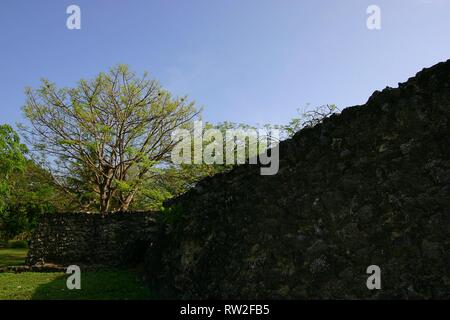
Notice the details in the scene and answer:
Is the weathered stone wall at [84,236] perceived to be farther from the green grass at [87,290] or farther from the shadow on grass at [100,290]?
the shadow on grass at [100,290]

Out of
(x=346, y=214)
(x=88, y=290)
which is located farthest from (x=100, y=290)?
(x=346, y=214)

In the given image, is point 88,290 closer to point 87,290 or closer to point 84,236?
point 87,290

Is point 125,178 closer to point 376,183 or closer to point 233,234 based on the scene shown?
point 233,234

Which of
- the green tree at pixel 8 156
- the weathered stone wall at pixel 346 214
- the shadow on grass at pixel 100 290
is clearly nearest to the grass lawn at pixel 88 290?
the shadow on grass at pixel 100 290

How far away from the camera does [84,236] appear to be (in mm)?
19359

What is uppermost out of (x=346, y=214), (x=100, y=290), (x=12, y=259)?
(x=346, y=214)

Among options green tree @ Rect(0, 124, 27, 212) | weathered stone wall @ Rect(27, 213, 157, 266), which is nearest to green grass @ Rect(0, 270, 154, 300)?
weathered stone wall @ Rect(27, 213, 157, 266)

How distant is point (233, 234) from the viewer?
8.34 metres

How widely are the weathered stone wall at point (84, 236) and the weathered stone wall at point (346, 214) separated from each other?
35.0 ft

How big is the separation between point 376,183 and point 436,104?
158cm

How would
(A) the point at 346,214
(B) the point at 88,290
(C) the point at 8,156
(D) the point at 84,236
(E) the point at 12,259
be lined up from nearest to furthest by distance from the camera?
(A) the point at 346,214, (B) the point at 88,290, (D) the point at 84,236, (C) the point at 8,156, (E) the point at 12,259

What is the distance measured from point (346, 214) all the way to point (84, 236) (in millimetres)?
15100
